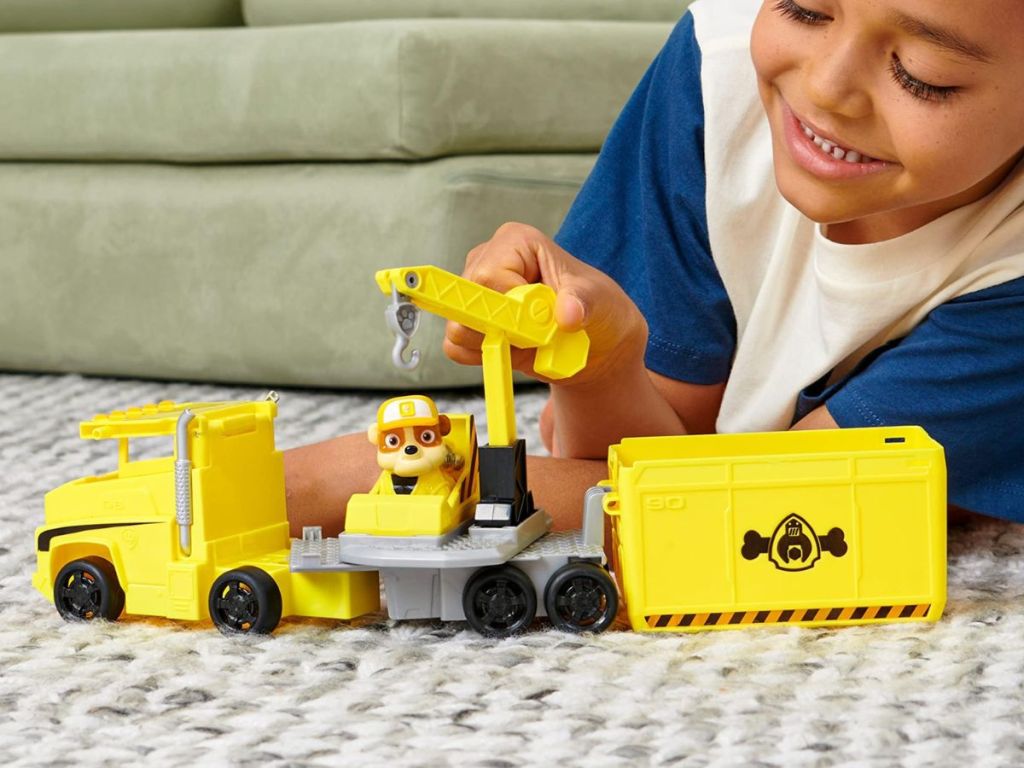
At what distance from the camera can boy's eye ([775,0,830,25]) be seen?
0.70m

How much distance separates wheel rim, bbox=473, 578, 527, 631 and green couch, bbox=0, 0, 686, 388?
678 millimetres

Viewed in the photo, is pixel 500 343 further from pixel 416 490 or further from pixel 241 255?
pixel 241 255

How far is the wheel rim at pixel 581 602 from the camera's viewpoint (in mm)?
697

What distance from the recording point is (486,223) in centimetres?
137

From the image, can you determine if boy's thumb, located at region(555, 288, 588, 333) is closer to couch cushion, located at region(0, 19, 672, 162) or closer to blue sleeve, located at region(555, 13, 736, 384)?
blue sleeve, located at region(555, 13, 736, 384)

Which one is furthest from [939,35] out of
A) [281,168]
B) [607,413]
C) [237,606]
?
[281,168]

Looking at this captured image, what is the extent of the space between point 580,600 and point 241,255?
84 centimetres

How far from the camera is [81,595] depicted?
0.74 metres

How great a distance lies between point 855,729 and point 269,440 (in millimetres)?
331

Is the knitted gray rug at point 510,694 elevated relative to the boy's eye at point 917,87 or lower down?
lower down

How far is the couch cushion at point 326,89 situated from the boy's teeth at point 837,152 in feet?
2.12

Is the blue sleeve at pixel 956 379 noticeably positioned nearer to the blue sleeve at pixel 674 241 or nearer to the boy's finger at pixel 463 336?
the blue sleeve at pixel 674 241

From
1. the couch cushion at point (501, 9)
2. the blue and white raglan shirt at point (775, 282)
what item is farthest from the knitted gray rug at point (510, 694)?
the couch cushion at point (501, 9)

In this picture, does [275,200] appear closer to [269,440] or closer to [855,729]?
[269,440]
